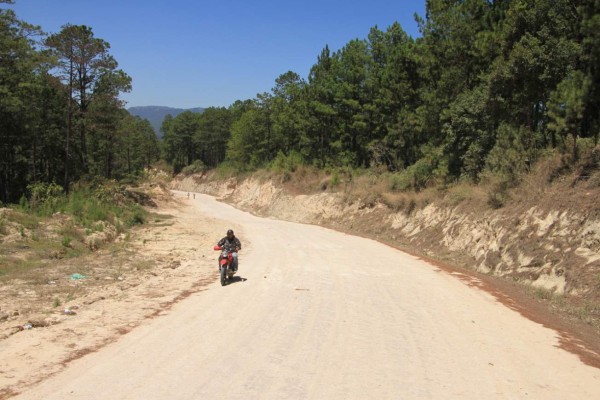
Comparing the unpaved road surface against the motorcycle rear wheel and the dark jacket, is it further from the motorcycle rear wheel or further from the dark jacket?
the dark jacket

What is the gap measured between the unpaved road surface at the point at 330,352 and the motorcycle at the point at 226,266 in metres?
0.55

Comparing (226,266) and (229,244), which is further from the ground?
(229,244)

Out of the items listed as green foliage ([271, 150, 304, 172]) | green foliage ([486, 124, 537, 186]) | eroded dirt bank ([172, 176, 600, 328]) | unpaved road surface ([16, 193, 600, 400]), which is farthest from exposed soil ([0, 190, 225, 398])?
green foliage ([271, 150, 304, 172])

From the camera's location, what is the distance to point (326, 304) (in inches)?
408

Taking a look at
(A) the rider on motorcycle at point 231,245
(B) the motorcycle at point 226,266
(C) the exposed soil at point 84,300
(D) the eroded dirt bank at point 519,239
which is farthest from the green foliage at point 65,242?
(D) the eroded dirt bank at point 519,239

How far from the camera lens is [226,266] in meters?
12.8

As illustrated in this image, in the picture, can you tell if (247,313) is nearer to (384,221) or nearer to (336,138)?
(384,221)

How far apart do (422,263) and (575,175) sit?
6.28 m

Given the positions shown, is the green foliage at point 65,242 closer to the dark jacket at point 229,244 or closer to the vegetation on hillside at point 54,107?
the dark jacket at point 229,244

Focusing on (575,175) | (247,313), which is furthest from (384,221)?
(247,313)

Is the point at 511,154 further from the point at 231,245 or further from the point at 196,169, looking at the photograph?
the point at 196,169

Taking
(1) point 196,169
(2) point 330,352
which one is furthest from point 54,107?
(1) point 196,169

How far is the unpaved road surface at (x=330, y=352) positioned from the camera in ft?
18.9

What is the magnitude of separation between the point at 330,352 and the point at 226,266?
6200 millimetres
